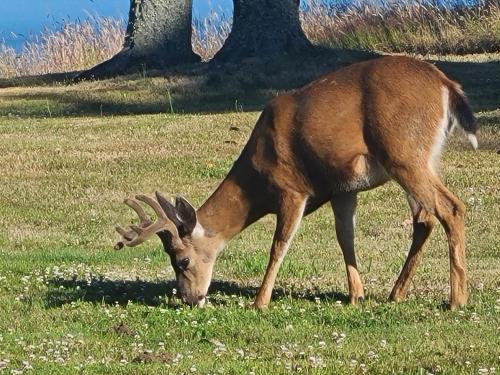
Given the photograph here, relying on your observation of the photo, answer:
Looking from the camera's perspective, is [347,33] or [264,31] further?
[347,33]

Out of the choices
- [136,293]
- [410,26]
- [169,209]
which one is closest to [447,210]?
[169,209]

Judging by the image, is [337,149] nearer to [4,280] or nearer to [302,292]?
[302,292]

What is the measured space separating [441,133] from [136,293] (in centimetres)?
255

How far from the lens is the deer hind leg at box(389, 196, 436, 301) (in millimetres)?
9516

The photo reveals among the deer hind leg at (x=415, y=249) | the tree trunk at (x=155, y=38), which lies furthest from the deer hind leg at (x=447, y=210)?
the tree trunk at (x=155, y=38)

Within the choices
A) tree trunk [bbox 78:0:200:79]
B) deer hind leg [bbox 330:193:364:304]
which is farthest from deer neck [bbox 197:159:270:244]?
tree trunk [bbox 78:0:200:79]

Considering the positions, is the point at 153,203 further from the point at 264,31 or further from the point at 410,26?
the point at 410,26

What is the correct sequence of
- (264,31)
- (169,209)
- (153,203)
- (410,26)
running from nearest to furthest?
(153,203)
(169,209)
(264,31)
(410,26)

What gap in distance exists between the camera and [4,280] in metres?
10.5

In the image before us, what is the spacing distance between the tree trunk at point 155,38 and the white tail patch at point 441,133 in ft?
42.1

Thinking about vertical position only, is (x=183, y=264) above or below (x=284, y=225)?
below

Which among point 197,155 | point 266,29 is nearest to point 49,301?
point 197,155

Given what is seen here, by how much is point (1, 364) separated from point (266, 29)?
45.8 ft

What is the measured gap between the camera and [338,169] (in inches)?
369
